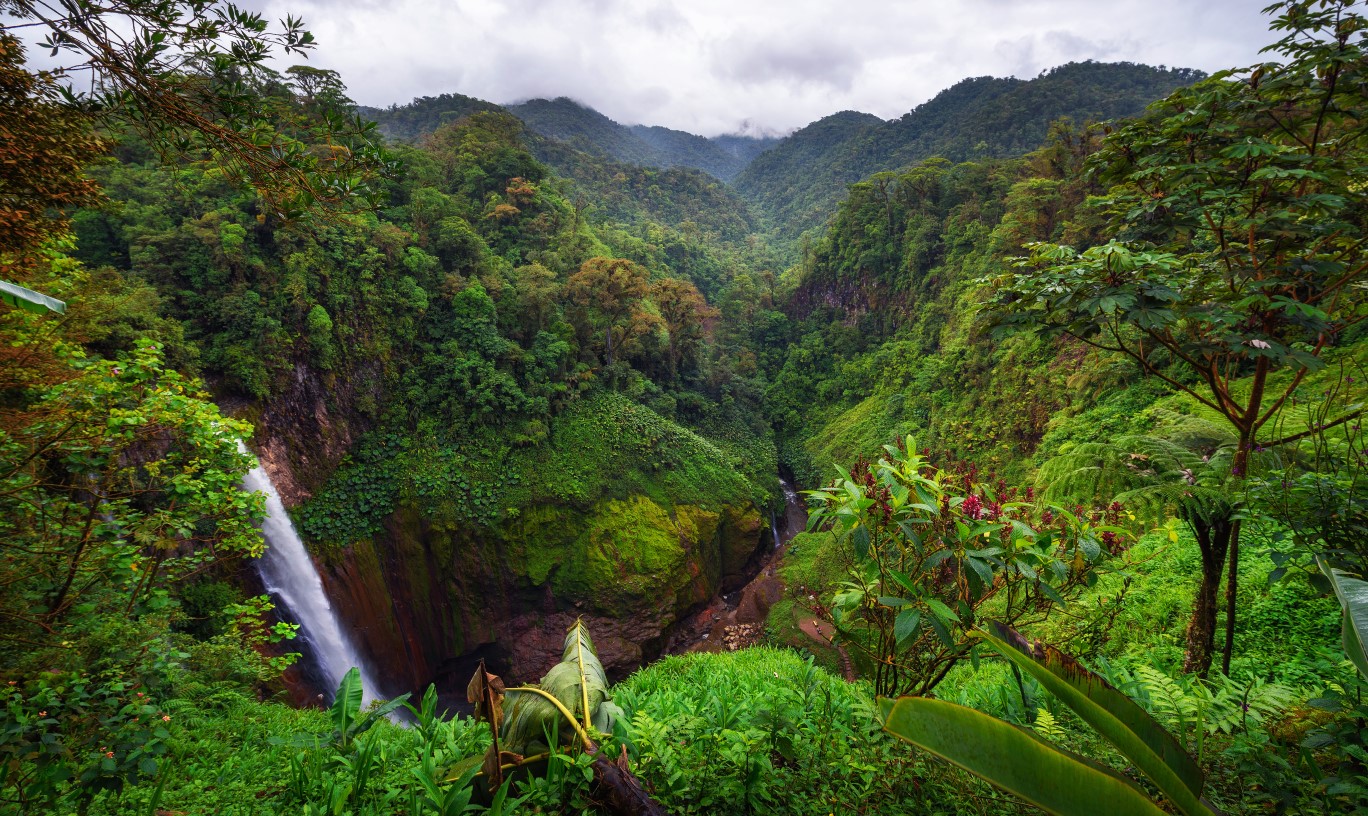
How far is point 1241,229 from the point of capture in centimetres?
245

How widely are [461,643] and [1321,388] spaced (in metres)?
14.3

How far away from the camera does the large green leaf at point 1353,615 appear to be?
1.09 meters

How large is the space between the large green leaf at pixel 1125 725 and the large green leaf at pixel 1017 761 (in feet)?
0.39

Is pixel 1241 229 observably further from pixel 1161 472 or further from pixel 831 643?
pixel 831 643

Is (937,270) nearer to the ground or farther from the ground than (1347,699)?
farther from the ground

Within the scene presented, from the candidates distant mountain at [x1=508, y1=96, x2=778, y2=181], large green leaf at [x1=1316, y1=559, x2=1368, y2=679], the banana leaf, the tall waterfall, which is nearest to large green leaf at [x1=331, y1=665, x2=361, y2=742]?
the banana leaf

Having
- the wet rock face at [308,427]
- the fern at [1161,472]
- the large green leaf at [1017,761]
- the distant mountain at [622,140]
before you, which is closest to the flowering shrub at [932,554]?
the large green leaf at [1017,761]

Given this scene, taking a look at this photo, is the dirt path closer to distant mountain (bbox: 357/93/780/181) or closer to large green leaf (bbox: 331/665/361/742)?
large green leaf (bbox: 331/665/361/742)

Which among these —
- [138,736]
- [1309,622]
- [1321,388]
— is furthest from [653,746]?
[1321,388]

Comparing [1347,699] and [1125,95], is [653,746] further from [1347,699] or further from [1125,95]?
[1125,95]

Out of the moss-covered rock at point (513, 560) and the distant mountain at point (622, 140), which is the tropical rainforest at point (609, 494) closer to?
the moss-covered rock at point (513, 560)

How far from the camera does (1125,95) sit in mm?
38000

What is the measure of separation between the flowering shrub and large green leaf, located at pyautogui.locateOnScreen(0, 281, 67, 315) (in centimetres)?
290

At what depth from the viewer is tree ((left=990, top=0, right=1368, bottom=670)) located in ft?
7.11
